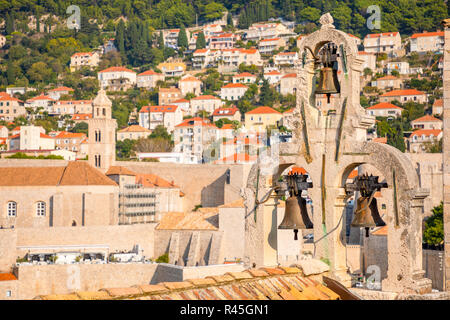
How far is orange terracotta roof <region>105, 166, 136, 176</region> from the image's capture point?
208 feet

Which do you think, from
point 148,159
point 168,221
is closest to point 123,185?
point 168,221

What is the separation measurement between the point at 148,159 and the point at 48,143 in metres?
15.5

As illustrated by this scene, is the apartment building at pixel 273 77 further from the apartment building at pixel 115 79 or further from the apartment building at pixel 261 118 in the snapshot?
the apartment building at pixel 115 79

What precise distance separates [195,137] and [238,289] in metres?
98.1

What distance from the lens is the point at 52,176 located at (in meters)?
Result: 57.0

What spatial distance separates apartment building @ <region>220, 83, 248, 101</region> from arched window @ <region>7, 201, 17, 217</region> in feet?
243

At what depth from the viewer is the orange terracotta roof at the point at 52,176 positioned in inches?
2217

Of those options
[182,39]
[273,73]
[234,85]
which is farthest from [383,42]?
[182,39]

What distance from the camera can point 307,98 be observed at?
8.77 meters

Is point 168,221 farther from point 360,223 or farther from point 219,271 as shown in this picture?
point 360,223

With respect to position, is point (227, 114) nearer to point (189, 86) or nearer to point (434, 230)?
point (189, 86)

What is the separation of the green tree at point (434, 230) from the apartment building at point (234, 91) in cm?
8329

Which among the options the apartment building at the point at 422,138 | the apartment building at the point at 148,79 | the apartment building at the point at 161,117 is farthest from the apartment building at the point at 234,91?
the apartment building at the point at 422,138
